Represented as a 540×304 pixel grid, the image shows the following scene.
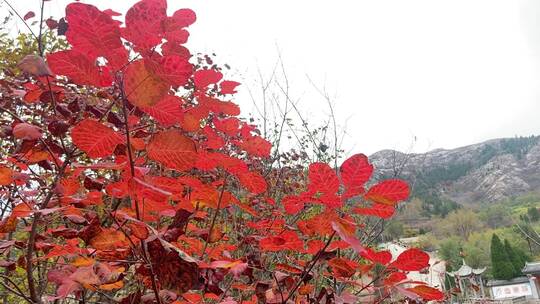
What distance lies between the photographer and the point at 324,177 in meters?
1.21

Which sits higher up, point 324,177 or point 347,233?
point 324,177

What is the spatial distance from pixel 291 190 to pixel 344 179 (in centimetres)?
371

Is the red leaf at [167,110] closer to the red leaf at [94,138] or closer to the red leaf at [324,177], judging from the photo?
the red leaf at [94,138]

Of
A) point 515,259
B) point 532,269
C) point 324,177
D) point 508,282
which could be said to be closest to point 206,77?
point 324,177

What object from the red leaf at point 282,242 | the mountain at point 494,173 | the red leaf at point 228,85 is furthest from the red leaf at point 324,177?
the mountain at point 494,173

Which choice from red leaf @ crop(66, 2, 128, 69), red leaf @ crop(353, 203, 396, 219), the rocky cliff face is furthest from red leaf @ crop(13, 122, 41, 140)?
the rocky cliff face

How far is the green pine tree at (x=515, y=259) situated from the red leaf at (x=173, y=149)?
49.9m

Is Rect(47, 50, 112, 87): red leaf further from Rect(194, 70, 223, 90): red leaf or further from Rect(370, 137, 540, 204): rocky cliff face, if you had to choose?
Rect(370, 137, 540, 204): rocky cliff face

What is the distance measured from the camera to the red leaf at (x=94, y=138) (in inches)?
34.7

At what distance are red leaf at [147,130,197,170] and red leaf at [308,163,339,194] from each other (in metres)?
0.41

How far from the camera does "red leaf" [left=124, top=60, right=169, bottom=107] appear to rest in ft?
2.74

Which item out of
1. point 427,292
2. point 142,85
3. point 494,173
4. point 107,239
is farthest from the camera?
point 494,173

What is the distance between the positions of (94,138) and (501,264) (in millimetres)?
50218

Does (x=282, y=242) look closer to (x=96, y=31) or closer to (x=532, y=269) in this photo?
(x=96, y=31)
